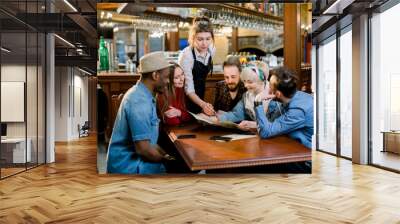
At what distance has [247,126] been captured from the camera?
6.45 meters

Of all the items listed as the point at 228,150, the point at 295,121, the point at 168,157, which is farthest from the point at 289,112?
the point at 168,157

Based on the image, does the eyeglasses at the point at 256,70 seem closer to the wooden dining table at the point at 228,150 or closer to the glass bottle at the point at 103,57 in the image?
the wooden dining table at the point at 228,150

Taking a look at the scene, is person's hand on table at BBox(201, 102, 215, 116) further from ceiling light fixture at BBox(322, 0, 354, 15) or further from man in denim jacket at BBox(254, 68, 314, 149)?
ceiling light fixture at BBox(322, 0, 354, 15)

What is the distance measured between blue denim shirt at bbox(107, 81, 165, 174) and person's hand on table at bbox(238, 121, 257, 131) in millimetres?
1282

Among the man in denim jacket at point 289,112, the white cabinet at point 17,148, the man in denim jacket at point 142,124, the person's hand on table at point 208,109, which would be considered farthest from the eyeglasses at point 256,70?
the white cabinet at point 17,148

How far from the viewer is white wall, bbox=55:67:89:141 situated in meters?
15.2

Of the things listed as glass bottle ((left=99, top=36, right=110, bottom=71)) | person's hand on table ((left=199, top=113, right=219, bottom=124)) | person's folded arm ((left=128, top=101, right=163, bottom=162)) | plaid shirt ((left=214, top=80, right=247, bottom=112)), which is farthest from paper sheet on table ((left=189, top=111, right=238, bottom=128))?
glass bottle ((left=99, top=36, right=110, bottom=71))

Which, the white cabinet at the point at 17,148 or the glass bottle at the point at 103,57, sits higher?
the glass bottle at the point at 103,57

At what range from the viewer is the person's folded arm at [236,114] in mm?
6445

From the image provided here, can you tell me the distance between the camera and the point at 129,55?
21.0 feet

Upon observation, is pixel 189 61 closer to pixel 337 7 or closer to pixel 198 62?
pixel 198 62

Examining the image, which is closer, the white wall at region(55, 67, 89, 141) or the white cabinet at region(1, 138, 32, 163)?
the white cabinet at region(1, 138, 32, 163)

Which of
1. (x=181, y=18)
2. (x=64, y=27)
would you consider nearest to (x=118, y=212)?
(x=181, y=18)

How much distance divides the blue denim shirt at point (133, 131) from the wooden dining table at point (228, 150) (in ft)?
1.03
